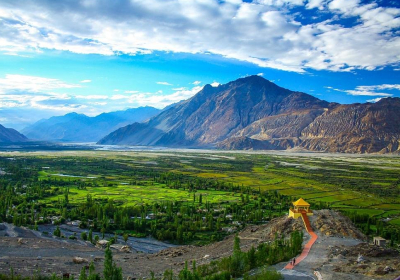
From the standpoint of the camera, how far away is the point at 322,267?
27.4 metres

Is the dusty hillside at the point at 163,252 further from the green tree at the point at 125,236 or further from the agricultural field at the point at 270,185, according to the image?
the agricultural field at the point at 270,185

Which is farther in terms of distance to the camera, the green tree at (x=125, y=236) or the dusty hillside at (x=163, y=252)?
the green tree at (x=125, y=236)

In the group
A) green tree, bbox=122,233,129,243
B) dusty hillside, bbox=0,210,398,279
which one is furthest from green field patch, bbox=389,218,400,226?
green tree, bbox=122,233,129,243

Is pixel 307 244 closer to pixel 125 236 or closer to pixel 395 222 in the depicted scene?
pixel 125 236

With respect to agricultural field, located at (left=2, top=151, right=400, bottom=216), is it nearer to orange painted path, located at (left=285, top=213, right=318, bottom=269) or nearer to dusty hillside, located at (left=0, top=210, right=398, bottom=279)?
dusty hillside, located at (left=0, top=210, right=398, bottom=279)

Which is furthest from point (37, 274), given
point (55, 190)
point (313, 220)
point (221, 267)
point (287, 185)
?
point (287, 185)

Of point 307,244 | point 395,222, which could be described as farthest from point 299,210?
point 395,222

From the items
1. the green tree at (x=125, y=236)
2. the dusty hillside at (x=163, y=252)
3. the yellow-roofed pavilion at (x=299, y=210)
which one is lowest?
the green tree at (x=125, y=236)

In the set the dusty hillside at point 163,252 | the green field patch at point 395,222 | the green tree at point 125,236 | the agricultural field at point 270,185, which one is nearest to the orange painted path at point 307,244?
the dusty hillside at point 163,252

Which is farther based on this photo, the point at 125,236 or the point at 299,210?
the point at 125,236

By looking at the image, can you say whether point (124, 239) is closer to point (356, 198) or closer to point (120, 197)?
A: point (120, 197)

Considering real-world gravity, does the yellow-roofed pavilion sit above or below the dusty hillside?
above

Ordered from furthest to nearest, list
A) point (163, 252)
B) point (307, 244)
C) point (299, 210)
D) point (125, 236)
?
point (125, 236) < point (299, 210) < point (163, 252) < point (307, 244)

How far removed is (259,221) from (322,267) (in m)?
24.4
